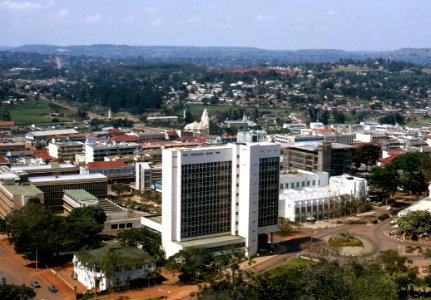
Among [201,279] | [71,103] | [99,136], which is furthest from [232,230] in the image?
[71,103]

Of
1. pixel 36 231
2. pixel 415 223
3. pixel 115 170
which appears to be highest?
pixel 36 231

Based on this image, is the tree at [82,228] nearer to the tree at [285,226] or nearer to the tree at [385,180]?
the tree at [285,226]

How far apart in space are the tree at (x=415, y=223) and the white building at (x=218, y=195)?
689 centimetres

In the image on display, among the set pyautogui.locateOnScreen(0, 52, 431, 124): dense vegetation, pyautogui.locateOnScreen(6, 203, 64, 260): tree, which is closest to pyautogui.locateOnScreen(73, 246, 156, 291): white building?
pyautogui.locateOnScreen(6, 203, 64, 260): tree

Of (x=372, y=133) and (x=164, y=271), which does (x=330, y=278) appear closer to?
(x=164, y=271)

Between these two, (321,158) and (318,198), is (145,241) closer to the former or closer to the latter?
(318,198)

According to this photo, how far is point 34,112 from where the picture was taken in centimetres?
7606

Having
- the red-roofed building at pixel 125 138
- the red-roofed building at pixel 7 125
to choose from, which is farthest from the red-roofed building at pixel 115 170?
the red-roofed building at pixel 7 125

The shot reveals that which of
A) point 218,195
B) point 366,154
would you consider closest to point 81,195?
point 218,195

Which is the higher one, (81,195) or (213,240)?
(81,195)

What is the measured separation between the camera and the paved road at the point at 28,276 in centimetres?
2296

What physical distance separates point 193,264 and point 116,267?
2710 millimetres

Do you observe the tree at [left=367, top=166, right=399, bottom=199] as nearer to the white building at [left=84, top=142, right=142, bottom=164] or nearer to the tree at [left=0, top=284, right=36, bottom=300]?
the white building at [left=84, top=142, right=142, bottom=164]

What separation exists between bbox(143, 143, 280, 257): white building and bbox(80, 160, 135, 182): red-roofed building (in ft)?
51.9
